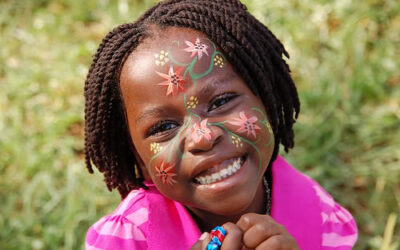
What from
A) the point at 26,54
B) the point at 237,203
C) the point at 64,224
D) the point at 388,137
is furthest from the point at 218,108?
the point at 26,54

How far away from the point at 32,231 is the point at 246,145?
149 centimetres

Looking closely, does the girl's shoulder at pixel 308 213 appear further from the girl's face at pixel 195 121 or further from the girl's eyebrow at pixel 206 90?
the girl's eyebrow at pixel 206 90

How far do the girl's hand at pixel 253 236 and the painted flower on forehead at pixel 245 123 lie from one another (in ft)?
0.83

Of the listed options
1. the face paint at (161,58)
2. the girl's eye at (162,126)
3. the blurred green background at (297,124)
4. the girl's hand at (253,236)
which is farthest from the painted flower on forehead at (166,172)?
the blurred green background at (297,124)

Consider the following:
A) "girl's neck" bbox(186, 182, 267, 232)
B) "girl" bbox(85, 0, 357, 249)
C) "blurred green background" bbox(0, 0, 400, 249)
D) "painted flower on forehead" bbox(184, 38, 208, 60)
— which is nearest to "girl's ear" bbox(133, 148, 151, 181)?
"girl" bbox(85, 0, 357, 249)

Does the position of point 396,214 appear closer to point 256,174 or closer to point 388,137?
point 388,137

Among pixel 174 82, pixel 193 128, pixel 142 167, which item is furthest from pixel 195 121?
pixel 142 167

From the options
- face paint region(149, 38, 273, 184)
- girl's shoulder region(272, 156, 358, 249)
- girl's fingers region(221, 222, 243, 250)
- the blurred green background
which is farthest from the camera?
the blurred green background

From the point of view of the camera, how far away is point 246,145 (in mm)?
1684

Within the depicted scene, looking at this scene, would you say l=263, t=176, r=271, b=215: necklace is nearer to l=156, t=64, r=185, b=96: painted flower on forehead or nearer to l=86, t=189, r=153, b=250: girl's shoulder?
l=86, t=189, r=153, b=250: girl's shoulder

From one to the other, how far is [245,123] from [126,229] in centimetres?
57

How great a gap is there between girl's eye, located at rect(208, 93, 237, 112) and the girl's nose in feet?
Answer: 0.21

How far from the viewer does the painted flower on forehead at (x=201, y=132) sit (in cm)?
159

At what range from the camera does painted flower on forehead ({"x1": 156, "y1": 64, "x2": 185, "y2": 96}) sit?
1.66 m
